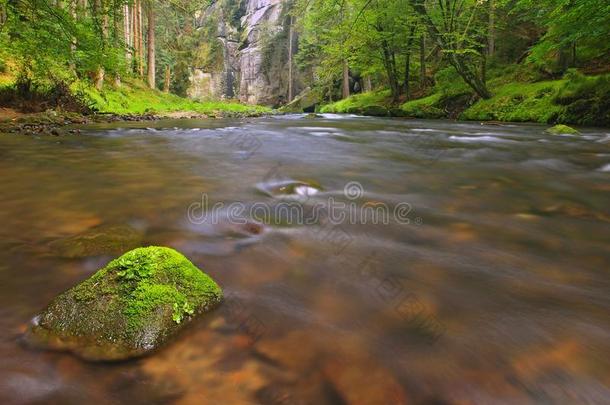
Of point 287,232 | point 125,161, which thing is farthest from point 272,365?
point 125,161

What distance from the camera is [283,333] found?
5.44 ft

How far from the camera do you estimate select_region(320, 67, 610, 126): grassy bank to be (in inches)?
400

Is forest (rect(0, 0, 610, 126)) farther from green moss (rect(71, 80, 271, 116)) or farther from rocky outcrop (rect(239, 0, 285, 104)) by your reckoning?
rocky outcrop (rect(239, 0, 285, 104))

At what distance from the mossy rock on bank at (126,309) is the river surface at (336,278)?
0.21 feet

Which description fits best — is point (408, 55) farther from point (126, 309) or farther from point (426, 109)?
point (126, 309)

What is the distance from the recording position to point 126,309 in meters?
1.58

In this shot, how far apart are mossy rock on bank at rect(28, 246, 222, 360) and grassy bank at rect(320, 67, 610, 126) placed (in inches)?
469

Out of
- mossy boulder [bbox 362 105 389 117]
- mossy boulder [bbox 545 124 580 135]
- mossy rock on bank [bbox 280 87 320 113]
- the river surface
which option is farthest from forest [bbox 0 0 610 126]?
the river surface

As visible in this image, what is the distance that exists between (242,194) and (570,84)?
11.2 m

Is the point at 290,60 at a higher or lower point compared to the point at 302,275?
higher

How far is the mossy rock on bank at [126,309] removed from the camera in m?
1.50

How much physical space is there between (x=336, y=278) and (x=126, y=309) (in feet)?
3.54

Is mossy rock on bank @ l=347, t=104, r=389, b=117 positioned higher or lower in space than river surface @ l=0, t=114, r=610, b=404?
higher

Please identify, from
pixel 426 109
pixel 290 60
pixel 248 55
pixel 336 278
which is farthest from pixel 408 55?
pixel 248 55
